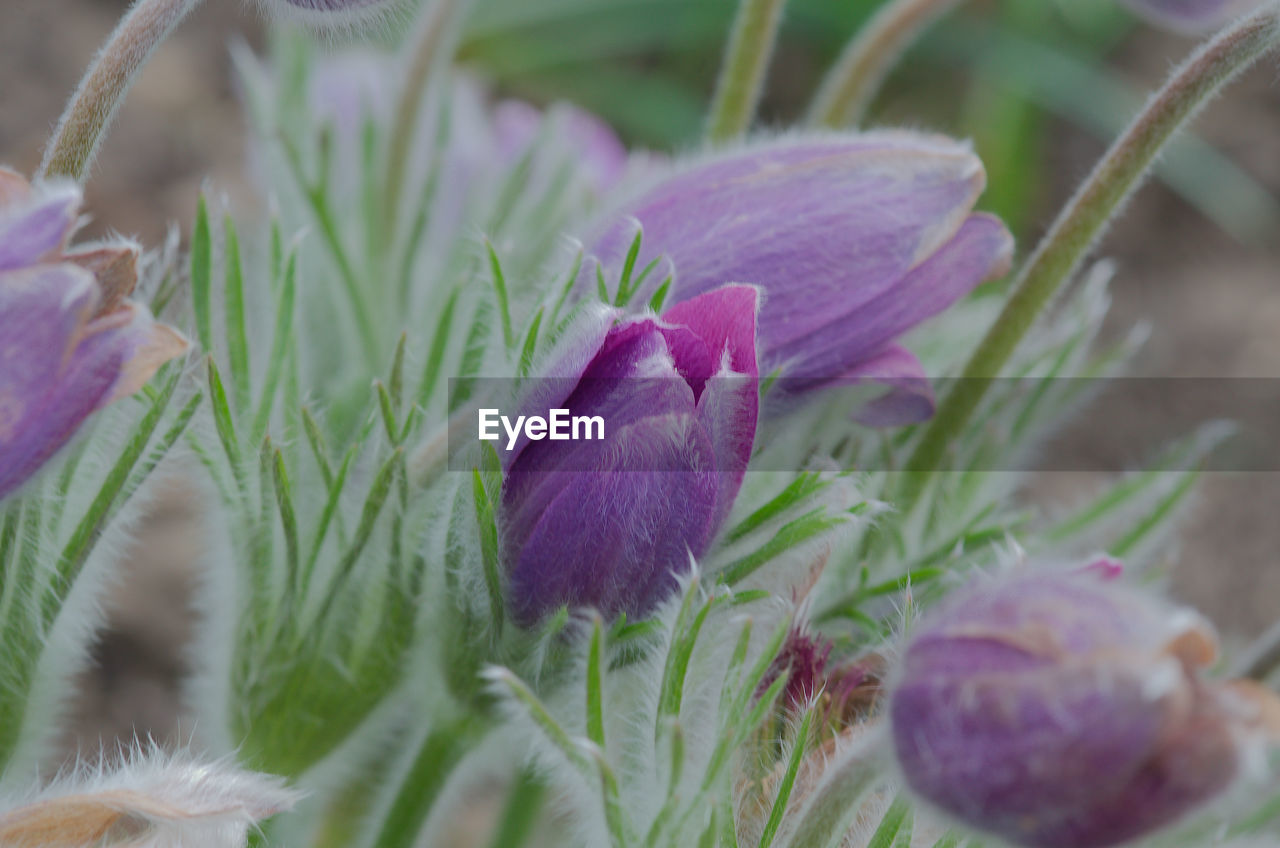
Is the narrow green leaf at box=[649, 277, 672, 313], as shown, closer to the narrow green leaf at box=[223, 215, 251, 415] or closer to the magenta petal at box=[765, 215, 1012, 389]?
the magenta petal at box=[765, 215, 1012, 389]

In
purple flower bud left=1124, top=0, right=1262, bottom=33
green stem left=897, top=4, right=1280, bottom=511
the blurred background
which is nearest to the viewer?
green stem left=897, top=4, right=1280, bottom=511

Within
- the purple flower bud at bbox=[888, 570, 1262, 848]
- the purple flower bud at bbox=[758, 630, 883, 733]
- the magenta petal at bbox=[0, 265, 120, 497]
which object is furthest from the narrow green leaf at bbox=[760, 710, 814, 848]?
the magenta petal at bbox=[0, 265, 120, 497]

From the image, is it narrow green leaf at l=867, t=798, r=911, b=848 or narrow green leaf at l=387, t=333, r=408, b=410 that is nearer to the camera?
narrow green leaf at l=867, t=798, r=911, b=848

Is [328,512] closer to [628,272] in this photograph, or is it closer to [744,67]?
[628,272]

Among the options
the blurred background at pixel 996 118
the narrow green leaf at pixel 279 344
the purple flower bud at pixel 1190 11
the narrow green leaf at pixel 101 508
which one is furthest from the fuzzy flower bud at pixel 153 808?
the blurred background at pixel 996 118

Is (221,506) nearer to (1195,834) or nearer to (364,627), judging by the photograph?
(364,627)

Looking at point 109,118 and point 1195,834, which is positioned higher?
point 109,118

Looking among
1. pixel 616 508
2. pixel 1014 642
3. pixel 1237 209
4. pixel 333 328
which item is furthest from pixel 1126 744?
pixel 1237 209

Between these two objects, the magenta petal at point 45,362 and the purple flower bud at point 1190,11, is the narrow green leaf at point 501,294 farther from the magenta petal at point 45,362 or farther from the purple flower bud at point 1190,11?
the purple flower bud at point 1190,11
